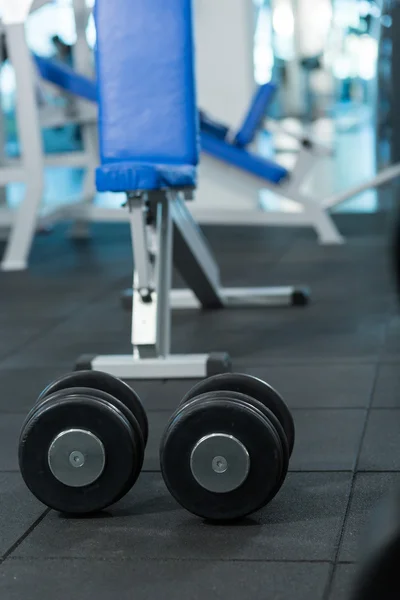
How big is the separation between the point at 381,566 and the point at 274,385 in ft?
5.29

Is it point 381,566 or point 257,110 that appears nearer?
point 381,566

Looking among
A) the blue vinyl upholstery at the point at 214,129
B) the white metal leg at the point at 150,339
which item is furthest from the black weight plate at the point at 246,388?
the blue vinyl upholstery at the point at 214,129

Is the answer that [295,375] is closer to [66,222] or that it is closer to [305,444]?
[305,444]

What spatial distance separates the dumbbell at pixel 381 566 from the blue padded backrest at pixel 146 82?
185 cm

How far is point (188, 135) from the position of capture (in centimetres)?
295

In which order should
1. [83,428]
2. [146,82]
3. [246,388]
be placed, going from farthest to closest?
[146,82], [246,388], [83,428]

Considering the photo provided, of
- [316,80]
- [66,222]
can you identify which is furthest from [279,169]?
[316,80]

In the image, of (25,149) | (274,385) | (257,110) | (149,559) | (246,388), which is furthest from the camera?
(257,110)

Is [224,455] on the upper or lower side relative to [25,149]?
lower

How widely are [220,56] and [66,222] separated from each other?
1631 millimetres

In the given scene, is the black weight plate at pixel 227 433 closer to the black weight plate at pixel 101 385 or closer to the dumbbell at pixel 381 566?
the black weight plate at pixel 101 385

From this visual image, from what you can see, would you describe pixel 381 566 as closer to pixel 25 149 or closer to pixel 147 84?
pixel 147 84

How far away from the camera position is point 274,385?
2820mm

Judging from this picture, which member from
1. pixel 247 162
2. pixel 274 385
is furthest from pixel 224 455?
pixel 247 162
